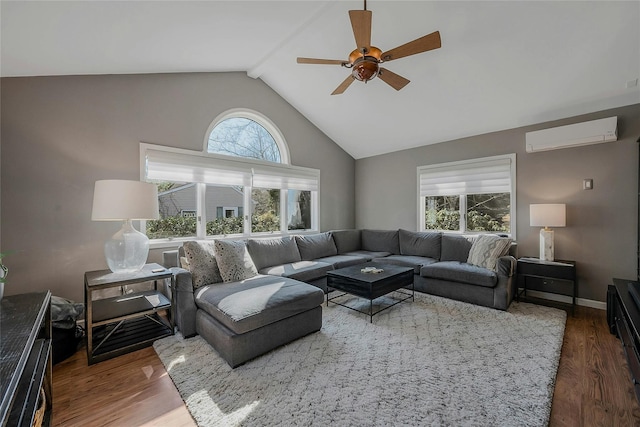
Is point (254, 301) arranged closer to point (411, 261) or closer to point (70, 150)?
point (70, 150)

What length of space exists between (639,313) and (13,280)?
5142 mm

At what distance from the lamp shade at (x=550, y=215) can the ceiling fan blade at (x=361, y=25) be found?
2.94m

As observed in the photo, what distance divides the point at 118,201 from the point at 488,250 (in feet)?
13.7

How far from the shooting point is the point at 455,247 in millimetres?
4133

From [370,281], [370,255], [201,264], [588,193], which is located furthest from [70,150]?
[588,193]

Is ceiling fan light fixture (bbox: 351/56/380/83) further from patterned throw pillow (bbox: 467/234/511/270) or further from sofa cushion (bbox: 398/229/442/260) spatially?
sofa cushion (bbox: 398/229/442/260)

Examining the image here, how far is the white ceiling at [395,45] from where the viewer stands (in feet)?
A: 7.00

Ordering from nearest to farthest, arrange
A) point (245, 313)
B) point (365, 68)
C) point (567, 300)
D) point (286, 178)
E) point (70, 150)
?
1. point (245, 313)
2. point (365, 68)
3. point (70, 150)
4. point (567, 300)
5. point (286, 178)

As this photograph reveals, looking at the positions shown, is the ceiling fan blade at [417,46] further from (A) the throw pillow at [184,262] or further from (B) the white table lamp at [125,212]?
(A) the throw pillow at [184,262]

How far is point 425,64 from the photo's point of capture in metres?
3.31

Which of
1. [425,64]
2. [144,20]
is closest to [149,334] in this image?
[144,20]

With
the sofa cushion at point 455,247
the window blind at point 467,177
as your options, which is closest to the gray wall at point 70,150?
the window blind at point 467,177

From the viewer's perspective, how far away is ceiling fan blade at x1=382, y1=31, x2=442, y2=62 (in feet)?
6.61

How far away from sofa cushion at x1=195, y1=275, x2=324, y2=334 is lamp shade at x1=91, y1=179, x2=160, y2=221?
3.15ft
